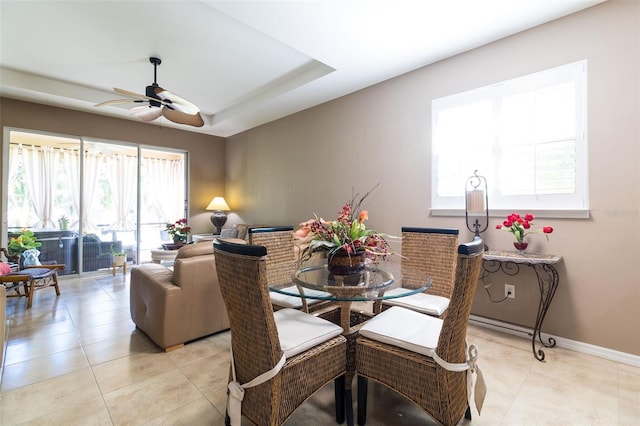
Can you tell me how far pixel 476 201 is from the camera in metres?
2.67

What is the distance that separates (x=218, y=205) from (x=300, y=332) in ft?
17.3

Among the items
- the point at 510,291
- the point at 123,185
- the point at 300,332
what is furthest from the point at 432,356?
the point at 123,185

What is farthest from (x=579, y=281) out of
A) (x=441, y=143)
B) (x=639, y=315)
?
(x=441, y=143)

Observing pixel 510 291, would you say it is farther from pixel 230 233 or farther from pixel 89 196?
pixel 89 196

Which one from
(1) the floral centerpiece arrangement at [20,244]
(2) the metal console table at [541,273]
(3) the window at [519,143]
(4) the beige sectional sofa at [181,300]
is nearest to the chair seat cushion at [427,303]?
(2) the metal console table at [541,273]

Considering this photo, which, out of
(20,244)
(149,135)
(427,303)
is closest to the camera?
(427,303)

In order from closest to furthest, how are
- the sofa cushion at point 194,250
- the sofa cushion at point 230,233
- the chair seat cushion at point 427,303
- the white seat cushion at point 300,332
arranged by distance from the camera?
the white seat cushion at point 300,332
the chair seat cushion at point 427,303
the sofa cushion at point 194,250
the sofa cushion at point 230,233

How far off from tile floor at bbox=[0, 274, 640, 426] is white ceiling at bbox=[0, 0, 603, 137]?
2.70 m

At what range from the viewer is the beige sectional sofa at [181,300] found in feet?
7.61

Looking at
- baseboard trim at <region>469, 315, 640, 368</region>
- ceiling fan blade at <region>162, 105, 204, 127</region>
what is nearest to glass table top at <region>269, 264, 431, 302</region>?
baseboard trim at <region>469, 315, 640, 368</region>

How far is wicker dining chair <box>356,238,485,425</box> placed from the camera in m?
1.25

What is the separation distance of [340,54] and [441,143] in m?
1.40

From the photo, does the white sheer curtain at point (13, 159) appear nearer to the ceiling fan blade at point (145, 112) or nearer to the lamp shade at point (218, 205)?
the ceiling fan blade at point (145, 112)

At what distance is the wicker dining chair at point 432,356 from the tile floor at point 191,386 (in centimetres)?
30
